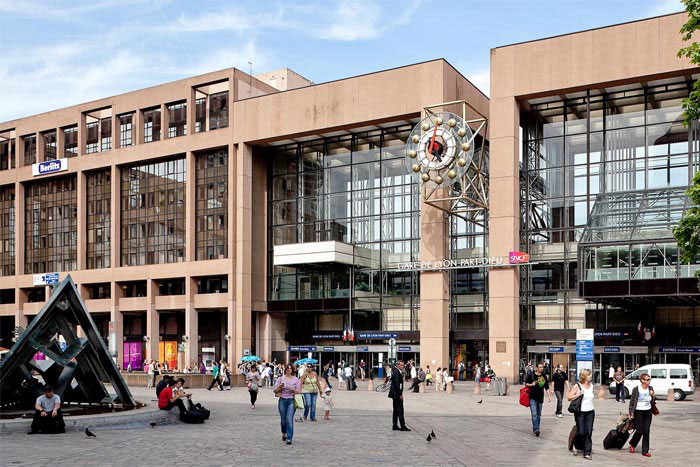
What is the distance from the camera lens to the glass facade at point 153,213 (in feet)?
224

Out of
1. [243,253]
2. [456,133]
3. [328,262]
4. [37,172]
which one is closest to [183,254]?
[243,253]

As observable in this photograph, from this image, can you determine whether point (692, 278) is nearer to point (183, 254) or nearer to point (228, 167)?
point (228, 167)

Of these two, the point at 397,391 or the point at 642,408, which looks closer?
the point at 642,408

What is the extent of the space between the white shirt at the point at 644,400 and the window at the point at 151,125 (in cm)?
5812

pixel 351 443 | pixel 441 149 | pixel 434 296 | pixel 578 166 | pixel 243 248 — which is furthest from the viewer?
pixel 243 248

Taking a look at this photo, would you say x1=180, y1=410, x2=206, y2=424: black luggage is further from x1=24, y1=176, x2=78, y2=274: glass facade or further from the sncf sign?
x1=24, y1=176, x2=78, y2=274: glass facade

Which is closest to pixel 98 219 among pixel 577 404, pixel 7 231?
pixel 7 231

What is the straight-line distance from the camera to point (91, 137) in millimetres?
75062

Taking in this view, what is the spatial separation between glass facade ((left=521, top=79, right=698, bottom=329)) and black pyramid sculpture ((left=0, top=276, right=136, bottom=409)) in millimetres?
33585

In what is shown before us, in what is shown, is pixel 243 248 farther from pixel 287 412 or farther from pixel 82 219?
pixel 287 412

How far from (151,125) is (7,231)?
68.8 ft

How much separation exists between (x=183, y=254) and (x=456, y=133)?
1047 inches

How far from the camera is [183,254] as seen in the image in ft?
221

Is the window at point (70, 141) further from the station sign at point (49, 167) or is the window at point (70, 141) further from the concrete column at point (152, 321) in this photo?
the concrete column at point (152, 321)
